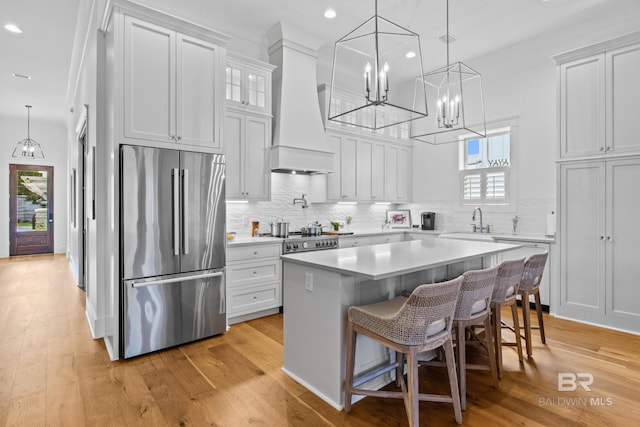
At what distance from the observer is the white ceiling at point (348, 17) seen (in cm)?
407

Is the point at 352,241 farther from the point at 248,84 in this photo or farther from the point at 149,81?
the point at 149,81

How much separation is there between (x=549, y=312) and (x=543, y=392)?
7.17ft

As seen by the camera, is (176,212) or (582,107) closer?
(176,212)

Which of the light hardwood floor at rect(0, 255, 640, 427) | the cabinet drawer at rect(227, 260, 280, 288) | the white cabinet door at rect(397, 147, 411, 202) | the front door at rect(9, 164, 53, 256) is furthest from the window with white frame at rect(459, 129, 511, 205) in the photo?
the front door at rect(9, 164, 53, 256)

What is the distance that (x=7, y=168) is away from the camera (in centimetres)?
845

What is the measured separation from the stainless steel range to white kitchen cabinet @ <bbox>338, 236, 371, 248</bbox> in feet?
0.39

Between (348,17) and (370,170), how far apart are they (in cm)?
235

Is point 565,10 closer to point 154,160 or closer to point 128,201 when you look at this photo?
point 154,160

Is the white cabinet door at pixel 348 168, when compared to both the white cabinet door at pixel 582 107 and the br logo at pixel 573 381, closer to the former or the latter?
the white cabinet door at pixel 582 107

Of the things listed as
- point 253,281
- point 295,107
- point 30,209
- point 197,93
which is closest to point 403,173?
point 295,107

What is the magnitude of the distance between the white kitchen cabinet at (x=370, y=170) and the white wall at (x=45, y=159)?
24.5 feet

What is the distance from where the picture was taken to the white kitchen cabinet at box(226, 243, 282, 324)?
3.82m

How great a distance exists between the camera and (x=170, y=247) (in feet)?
10.4

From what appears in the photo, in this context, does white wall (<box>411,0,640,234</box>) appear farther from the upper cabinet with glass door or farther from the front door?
the front door
